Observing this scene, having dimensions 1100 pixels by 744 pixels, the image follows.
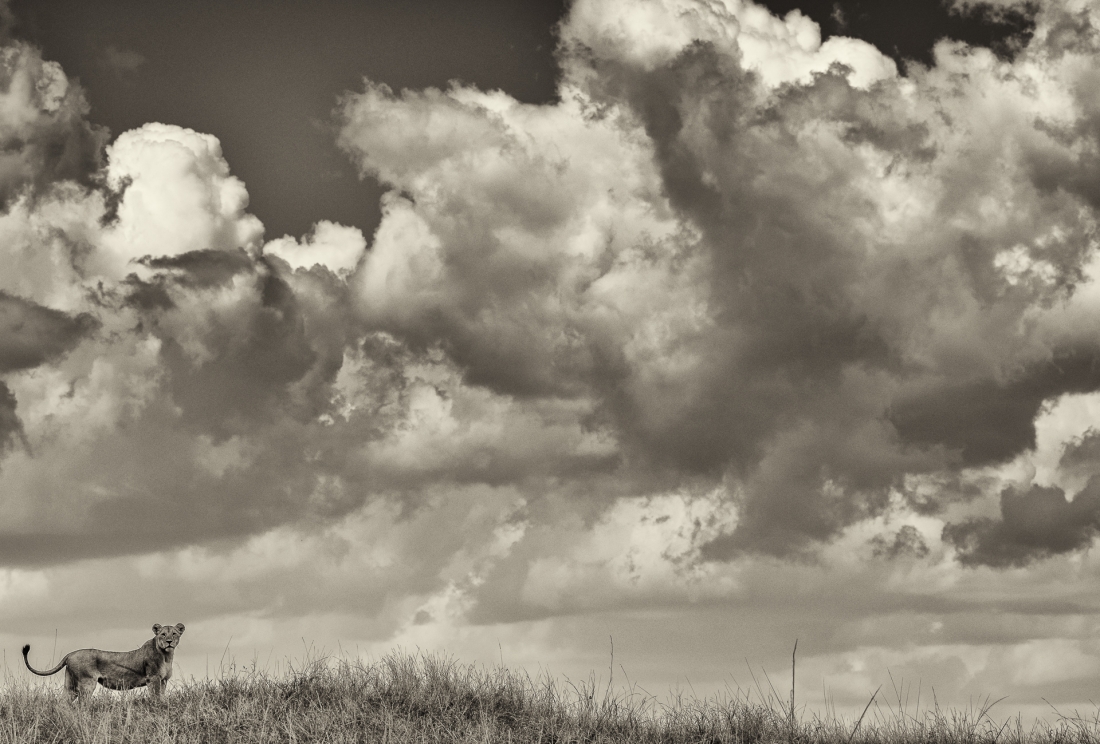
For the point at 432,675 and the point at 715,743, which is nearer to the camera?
the point at 715,743

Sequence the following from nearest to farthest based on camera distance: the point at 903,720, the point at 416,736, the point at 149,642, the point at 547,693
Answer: the point at 416,736 < the point at 903,720 < the point at 547,693 < the point at 149,642

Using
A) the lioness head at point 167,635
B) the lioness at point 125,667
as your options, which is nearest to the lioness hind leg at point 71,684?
the lioness at point 125,667

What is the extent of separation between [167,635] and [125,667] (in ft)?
3.62

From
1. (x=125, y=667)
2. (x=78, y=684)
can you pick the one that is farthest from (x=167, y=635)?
(x=78, y=684)

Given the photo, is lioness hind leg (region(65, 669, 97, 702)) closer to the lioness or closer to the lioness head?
the lioness

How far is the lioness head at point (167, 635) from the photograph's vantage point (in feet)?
70.2

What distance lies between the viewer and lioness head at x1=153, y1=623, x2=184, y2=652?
21.4 metres

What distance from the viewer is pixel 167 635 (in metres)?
21.5

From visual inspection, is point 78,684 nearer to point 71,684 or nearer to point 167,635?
point 71,684

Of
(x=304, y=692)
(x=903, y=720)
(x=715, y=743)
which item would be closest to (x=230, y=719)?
(x=304, y=692)

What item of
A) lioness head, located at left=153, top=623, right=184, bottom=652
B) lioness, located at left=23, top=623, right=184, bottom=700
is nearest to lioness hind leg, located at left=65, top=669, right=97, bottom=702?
lioness, located at left=23, top=623, right=184, bottom=700

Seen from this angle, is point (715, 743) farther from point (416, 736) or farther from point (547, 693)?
point (416, 736)

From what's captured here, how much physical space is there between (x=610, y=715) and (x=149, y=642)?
357 inches

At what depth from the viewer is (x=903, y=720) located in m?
18.6
